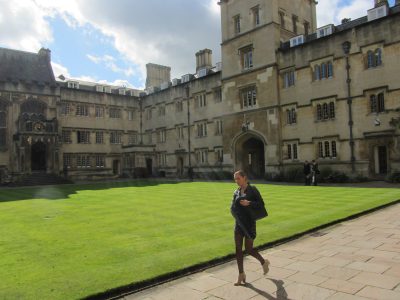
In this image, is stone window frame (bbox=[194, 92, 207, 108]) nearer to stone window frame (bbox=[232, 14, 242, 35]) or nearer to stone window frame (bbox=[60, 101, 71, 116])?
stone window frame (bbox=[232, 14, 242, 35])

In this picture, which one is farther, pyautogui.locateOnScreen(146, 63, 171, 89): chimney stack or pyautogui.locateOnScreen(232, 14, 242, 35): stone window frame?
pyautogui.locateOnScreen(146, 63, 171, 89): chimney stack

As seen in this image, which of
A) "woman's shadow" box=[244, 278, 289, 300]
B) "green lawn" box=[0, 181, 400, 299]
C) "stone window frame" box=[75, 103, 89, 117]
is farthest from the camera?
"stone window frame" box=[75, 103, 89, 117]

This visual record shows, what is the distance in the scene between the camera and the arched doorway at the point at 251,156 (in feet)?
111

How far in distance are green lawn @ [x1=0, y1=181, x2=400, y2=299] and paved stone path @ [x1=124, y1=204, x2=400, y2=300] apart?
22.3 inches

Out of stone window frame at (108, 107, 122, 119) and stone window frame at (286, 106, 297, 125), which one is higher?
stone window frame at (108, 107, 122, 119)

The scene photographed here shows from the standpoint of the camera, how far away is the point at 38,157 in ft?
127

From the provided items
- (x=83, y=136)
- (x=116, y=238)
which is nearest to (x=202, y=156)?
(x=83, y=136)

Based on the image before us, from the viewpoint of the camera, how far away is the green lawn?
5.62 metres

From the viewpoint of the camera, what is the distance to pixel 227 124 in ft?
112

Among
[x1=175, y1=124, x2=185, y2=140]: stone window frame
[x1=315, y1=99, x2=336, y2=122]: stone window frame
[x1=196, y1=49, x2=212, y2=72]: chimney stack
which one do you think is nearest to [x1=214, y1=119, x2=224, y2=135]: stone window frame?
[x1=175, y1=124, x2=185, y2=140]: stone window frame

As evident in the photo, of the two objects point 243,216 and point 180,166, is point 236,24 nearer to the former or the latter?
point 180,166

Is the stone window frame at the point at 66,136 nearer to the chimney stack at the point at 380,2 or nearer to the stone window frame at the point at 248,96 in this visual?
the stone window frame at the point at 248,96

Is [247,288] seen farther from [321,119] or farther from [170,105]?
[170,105]

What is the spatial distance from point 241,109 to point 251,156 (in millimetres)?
4951
